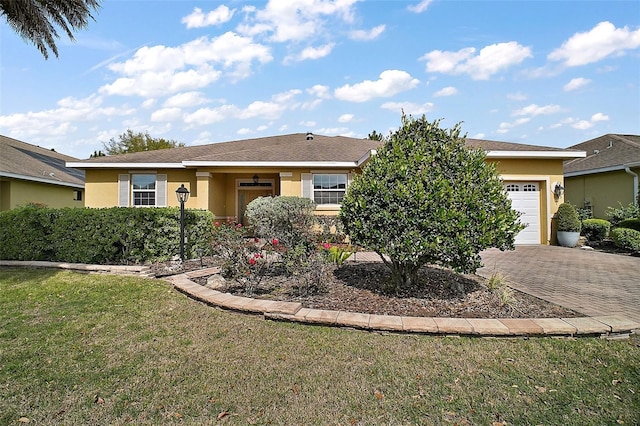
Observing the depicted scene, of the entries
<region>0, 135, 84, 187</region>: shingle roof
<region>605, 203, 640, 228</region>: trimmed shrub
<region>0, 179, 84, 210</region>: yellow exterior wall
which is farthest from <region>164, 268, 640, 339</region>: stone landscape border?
<region>0, 179, 84, 210</region>: yellow exterior wall

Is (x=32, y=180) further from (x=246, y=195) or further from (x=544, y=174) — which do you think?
(x=544, y=174)

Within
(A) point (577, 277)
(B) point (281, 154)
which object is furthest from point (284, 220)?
(A) point (577, 277)

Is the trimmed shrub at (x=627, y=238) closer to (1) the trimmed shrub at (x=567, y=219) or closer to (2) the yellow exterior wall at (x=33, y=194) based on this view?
(1) the trimmed shrub at (x=567, y=219)

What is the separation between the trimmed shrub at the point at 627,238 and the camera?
8.94 m

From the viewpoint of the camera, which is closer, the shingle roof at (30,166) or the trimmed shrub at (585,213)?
the shingle roof at (30,166)

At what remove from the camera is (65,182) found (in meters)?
14.7

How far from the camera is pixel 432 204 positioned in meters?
3.87

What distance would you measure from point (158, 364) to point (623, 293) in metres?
6.44

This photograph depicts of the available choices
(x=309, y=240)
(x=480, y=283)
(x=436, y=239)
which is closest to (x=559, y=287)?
(x=480, y=283)

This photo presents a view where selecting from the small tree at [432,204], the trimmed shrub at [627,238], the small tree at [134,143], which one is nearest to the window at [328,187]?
the small tree at [432,204]

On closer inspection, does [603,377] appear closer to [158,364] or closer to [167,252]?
[158,364]

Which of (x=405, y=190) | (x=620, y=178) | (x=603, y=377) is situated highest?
(x=620, y=178)

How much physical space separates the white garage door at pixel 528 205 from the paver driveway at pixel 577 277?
4.96 ft

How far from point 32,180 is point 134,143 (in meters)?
12.8
